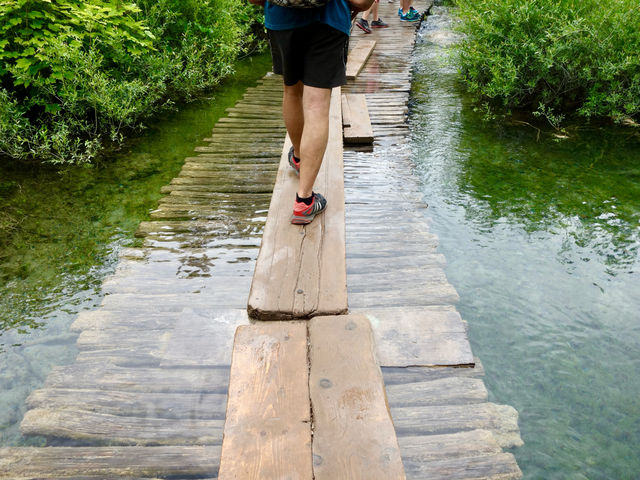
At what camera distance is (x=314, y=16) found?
2.80 metres

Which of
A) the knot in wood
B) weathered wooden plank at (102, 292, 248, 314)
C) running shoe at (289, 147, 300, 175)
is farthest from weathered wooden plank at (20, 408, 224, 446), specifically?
running shoe at (289, 147, 300, 175)

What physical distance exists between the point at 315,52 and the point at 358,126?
283 centimetres

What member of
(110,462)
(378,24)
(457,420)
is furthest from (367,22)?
(110,462)

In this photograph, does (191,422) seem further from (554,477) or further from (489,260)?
(489,260)

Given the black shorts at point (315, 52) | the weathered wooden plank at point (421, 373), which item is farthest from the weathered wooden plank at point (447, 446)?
the black shorts at point (315, 52)

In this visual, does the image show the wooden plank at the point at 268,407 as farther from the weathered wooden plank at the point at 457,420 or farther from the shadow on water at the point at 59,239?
the shadow on water at the point at 59,239

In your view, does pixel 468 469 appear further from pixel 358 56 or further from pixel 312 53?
pixel 358 56

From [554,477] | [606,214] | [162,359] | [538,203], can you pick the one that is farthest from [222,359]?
[606,214]

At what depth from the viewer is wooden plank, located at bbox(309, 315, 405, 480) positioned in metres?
1.81

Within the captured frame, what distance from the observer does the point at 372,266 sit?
3348 mm

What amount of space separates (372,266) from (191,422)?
1.61 metres

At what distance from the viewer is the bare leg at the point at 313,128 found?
2990mm

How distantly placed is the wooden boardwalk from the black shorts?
4.04 ft

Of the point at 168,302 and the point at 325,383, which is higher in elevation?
the point at 325,383
